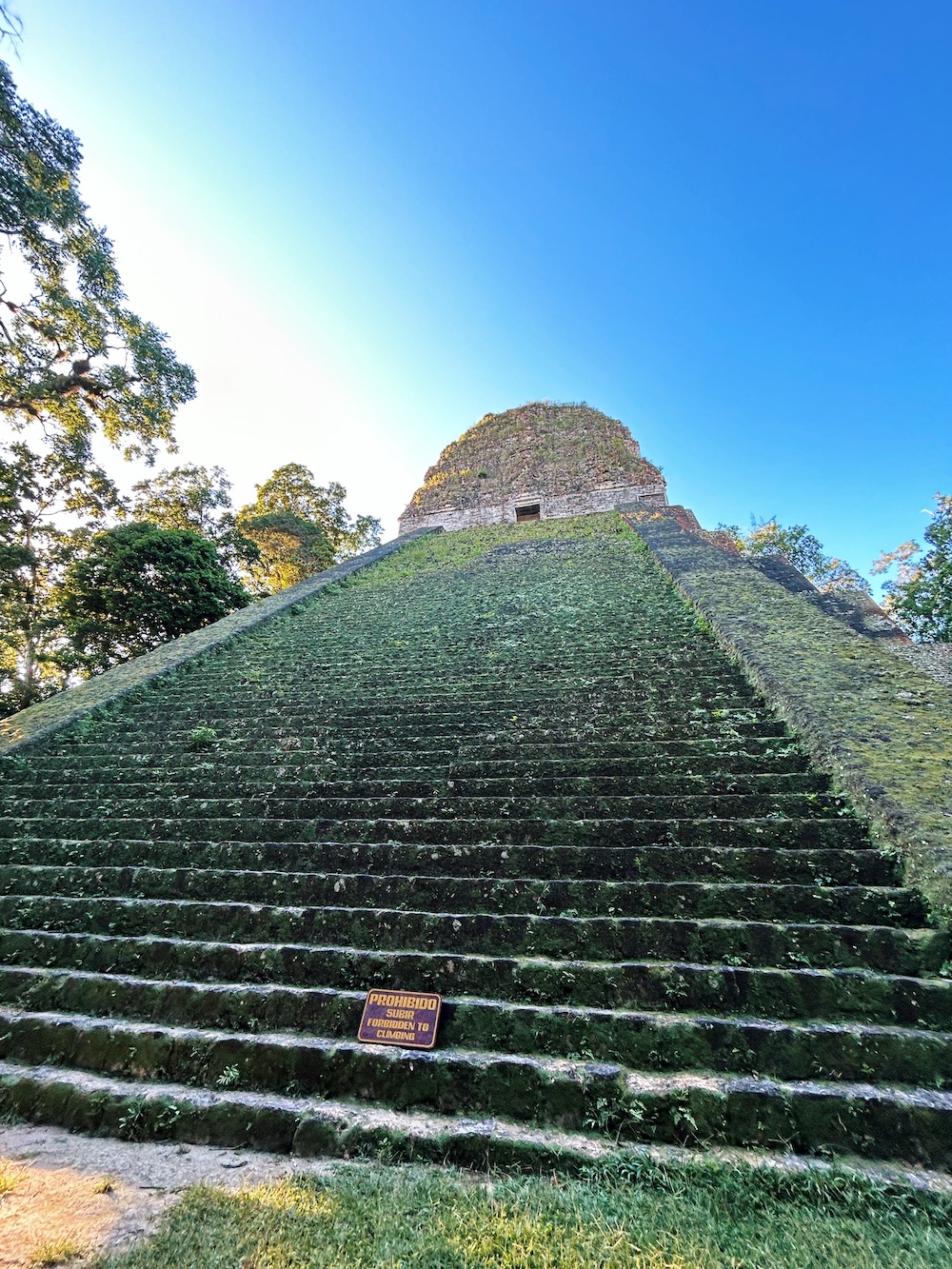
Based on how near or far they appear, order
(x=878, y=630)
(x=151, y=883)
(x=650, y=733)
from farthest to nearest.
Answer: (x=878, y=630)
(x=650, y=733)
(x=151, y=883)

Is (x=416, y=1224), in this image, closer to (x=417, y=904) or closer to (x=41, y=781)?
(x=417, y=904)

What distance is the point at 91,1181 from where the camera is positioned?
1.76 m

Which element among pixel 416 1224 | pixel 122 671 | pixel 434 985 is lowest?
pixel 416 1224

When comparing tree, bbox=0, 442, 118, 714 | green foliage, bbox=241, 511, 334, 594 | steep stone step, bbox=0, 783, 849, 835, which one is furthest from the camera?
green foliage, bbox=241, 511, 334, 594

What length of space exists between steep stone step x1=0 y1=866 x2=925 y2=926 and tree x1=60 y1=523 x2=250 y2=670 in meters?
10.7

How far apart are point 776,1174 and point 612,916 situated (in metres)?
0.92

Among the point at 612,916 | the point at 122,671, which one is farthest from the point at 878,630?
the point at 122,671

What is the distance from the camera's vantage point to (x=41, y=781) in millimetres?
4348

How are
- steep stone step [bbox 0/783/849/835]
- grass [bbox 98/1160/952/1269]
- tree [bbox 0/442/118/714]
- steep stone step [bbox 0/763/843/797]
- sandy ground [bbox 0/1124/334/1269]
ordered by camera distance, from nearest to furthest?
grass [bbox 98/1160/952/1269] < sandy ground [bbox 0/1124/334/1269] < steep stone step [bbox 0/783/849/835] < steep stone step [bbox 0/763/843/797] < tree [bbox 0/442/118/714]

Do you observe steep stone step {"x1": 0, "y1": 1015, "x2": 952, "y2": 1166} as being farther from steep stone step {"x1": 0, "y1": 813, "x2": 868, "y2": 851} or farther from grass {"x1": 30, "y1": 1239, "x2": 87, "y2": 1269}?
steep stone step {"x1": 0, "y1": 813, "x2": 868, "y2": 851}

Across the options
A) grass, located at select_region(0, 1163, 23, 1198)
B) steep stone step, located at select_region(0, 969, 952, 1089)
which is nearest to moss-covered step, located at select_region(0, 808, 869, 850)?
steep stone step, located at select_region(0, 969, 952, 1089)

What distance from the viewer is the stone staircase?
1.84 meters

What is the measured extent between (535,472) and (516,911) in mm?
15521

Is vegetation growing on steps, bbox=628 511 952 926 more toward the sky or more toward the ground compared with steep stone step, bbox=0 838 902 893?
more toward the sky
